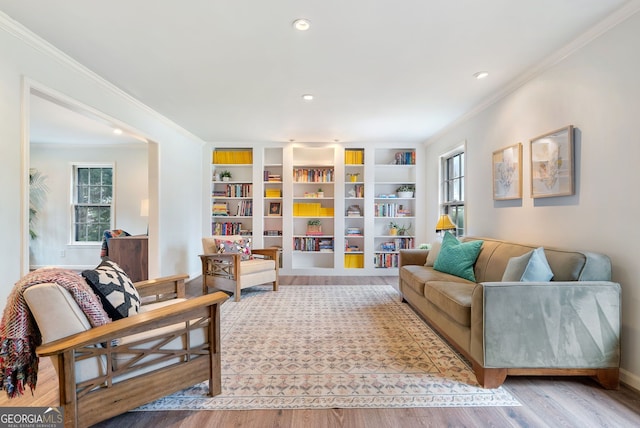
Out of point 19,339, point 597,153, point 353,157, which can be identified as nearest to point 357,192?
point 353,157

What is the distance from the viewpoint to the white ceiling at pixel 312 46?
2.02 meters

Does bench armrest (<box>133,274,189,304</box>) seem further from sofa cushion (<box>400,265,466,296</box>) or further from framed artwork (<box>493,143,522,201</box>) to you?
framed artwork (<box>493,143,522,201</box>)

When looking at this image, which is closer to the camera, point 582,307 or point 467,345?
point 582,307

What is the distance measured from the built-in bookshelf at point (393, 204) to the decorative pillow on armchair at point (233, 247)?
245 cm

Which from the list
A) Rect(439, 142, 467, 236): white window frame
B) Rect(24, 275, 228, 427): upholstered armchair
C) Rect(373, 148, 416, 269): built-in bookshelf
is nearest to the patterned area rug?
Rect(24, 275, 228, 427): upholstered armchair

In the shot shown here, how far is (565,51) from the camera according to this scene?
2.46 metres

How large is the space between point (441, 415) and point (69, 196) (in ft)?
24.1

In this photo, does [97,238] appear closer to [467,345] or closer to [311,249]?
[311,249]

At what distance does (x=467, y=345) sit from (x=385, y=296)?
6.88 feet

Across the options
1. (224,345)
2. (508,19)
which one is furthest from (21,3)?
(508,19)

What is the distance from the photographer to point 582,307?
6.41ft

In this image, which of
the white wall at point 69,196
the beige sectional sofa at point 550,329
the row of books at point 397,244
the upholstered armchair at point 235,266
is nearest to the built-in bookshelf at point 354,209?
the row of books at point 397,244

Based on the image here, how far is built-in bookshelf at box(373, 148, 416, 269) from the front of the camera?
580 cm

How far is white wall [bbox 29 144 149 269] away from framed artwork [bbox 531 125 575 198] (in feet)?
21.0
